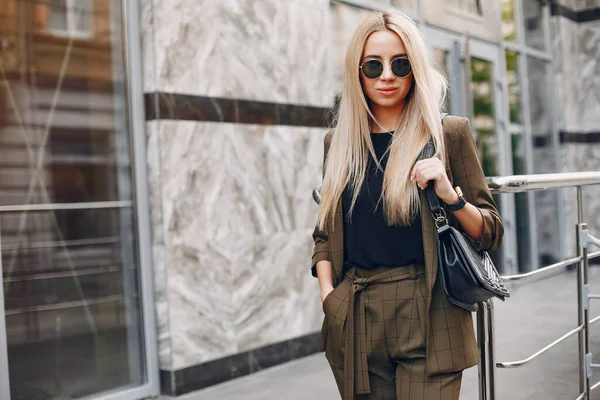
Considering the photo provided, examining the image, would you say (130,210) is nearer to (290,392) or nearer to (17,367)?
(17,367)

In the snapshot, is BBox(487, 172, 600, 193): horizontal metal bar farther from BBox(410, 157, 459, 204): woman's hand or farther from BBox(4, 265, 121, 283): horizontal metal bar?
BBox(4, 265, 121, 283): horizontal metal bar

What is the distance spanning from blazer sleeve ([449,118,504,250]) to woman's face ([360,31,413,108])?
18 cm

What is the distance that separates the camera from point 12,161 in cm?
430

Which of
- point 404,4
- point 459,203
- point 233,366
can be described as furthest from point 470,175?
point 404,4

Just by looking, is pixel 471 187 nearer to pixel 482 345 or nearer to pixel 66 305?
pixel 482 345

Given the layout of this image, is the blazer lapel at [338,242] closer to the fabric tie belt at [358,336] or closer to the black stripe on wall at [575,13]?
the fabric tie belt at [358,336]

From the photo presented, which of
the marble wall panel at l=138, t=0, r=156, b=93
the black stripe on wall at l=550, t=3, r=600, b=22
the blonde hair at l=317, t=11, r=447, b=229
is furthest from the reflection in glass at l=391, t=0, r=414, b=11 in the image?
the blonde hair at l=317, t=11, r=447, b=229

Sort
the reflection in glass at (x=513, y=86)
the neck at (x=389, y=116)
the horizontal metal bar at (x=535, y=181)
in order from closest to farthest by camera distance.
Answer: the neck at (x=389, y=116), the horizontal metal bar at (x=535, y=181), the reflection in glass at (x=513, y=86)

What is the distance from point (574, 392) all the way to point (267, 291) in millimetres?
2187

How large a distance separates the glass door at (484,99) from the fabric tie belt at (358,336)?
6.64m

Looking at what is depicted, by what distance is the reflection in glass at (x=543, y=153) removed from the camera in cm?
1099

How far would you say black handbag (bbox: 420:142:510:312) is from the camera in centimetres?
211

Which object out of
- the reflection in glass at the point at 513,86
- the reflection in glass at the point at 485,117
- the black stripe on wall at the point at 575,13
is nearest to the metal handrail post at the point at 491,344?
the reflection in glass at the point at 485,117

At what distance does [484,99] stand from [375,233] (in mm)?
7731
